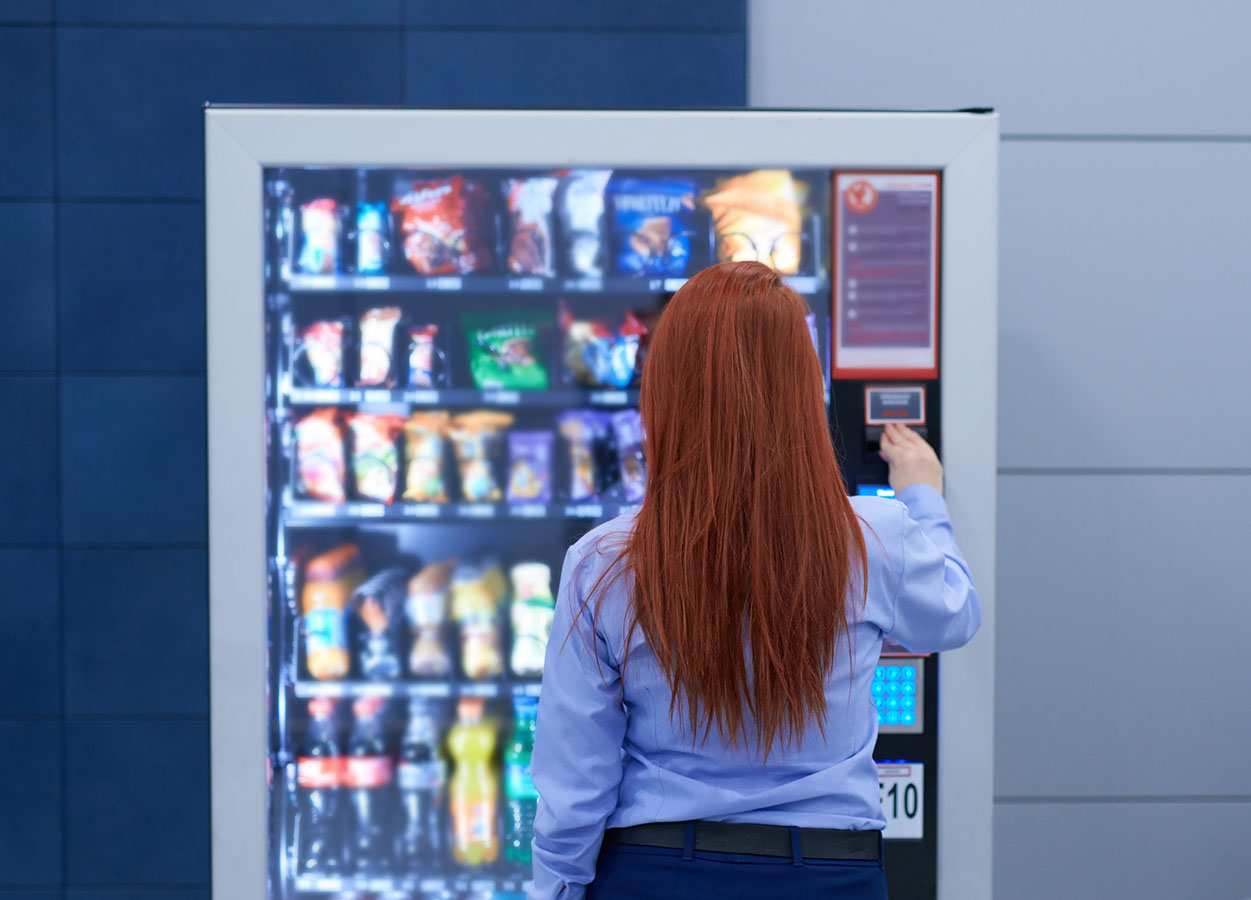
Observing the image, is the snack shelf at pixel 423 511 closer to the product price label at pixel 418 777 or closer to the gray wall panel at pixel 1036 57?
the product price label at pixel 418 777

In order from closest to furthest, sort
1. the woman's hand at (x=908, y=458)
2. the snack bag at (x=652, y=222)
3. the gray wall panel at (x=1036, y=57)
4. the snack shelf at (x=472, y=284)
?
the woman's hand at (x=908, y=458)
the snack shelf at (x=472, y=284)
the snack bag at (x=652, y=222)
the gray wall panel at (x=1036, y=57)

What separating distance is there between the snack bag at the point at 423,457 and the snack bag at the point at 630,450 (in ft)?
1.17

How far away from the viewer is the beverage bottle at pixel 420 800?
1749 millimetres

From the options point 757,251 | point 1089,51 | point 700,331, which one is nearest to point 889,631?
point 700,331

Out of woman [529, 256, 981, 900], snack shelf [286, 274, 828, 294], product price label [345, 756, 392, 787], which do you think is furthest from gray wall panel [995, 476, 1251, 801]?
product price label [345, 756, 392, 787]

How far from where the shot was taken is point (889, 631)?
113cm

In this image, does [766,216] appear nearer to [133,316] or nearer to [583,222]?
[583,222]

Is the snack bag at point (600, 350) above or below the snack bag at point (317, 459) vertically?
above

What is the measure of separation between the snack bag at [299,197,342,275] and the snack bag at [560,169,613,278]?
423 mm

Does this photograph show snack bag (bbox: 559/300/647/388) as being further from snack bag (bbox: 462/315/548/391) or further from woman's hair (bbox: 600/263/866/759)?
woman's hair (bbox: 600/263/866/759)

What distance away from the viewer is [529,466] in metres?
1.80

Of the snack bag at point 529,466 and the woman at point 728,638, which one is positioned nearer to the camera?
the woman at point 728,638

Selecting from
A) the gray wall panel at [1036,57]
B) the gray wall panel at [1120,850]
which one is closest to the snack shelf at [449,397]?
the gray wall panel at [1036,57]

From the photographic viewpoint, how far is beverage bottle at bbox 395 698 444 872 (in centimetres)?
175
